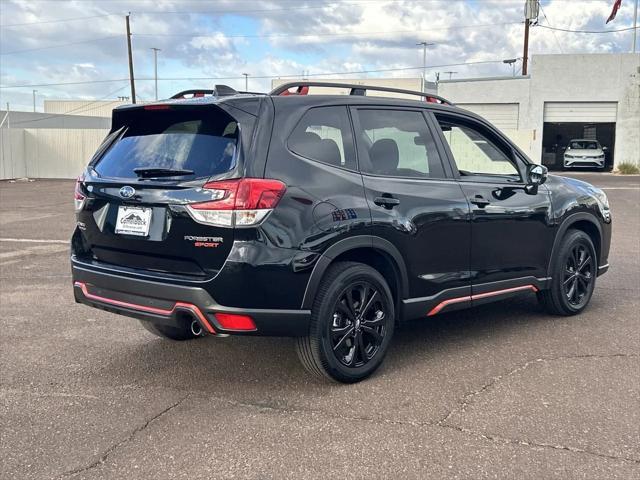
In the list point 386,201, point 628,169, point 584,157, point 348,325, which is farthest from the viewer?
point 584,157

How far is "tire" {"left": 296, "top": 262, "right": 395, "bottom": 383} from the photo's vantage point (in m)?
4.00

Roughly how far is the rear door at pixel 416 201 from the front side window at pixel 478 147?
10.6 inches

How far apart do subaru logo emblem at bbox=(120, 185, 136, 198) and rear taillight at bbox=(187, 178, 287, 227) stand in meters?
0.48

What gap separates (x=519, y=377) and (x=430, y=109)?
6.80ft

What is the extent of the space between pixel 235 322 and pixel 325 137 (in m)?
1.34

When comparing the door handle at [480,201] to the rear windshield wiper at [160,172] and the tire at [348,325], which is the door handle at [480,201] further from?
the rear windshield wiper at [160,172]

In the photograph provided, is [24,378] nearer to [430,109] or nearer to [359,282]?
[359,282]

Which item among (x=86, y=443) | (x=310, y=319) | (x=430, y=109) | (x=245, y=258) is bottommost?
(x=86, y=443)

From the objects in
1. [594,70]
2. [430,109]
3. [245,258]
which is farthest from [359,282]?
[594,70]

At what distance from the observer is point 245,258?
3684 mm

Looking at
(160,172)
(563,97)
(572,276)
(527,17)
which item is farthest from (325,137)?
(527,17)

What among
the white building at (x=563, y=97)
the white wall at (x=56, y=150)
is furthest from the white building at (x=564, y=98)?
the white wall at (x=56, y=150)

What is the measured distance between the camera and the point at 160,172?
13.0 feet

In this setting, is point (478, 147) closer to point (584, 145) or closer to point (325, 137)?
point (325, 137)
